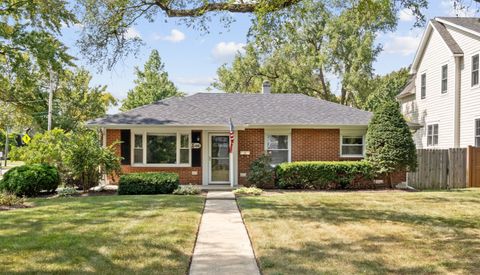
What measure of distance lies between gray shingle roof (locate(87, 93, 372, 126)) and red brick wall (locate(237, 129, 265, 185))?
511 mm

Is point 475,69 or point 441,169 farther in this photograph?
point 475,69

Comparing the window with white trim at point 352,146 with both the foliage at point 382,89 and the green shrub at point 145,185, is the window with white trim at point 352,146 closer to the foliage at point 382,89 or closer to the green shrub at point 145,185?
the green shrub at point 145,185

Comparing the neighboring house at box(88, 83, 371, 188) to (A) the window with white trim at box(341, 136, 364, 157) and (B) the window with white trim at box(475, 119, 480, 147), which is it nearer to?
(A) the window with white trim at box(341, 136, 364, 157)

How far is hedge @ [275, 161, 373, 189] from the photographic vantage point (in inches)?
679

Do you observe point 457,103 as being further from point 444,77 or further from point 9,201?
point 9,201

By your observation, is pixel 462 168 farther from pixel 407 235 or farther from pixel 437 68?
pixel 407 235

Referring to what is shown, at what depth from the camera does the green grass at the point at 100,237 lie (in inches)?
241

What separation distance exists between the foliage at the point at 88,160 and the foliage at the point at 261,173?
5001mm

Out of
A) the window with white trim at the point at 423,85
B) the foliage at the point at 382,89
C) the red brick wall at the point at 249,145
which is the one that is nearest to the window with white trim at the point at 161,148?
the red brick wall at the point at 249,145

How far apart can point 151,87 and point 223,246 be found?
122ft

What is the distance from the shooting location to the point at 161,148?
62.1 feet

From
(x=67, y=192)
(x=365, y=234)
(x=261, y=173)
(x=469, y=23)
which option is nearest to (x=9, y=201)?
(x=67, y=192)

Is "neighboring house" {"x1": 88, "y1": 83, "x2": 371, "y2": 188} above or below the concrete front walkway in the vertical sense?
above

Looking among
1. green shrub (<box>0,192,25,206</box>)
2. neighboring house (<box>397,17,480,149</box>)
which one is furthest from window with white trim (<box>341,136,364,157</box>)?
green shrub (<box>0,192,25,206</box>)
